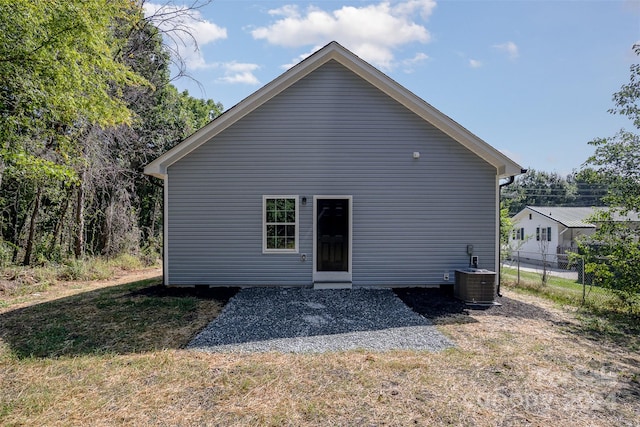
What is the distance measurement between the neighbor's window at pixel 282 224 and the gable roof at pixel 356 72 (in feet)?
6.69

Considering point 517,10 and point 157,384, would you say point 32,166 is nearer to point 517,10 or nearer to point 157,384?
point 157,384

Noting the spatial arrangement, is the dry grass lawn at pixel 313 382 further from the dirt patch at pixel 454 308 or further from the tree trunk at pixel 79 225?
the tree trunk at pixel 79 225

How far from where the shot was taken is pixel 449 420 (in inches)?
106

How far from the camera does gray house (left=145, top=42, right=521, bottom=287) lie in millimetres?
7395

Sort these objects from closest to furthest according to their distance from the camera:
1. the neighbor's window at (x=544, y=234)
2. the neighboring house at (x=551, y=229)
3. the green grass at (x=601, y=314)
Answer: the green grass at (x=601, y=314) < the neighboring house at (x=551, y=229) < the neighbor's window at (x=544, y=234)

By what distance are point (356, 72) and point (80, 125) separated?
7.60 meters

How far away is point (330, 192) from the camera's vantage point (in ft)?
24.4

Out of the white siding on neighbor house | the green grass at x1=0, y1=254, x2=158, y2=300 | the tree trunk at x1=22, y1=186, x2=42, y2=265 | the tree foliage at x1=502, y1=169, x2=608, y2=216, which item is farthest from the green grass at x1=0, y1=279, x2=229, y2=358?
the tree foliage at x1=502, y1=169, x2=608, y2=216

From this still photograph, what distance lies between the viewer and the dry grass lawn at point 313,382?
108 inches

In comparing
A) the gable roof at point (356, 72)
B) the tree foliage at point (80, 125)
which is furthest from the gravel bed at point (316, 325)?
the tree foliage at point (80, 125)

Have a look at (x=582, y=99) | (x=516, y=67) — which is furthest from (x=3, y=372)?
(x=582, y=99)

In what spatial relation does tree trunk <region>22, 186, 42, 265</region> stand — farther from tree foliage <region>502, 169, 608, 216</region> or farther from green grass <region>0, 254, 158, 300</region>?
tree foliage <region>502, 169, 608, 216</region>

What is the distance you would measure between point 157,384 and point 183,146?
5253 millimetres

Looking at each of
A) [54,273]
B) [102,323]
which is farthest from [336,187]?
[54,273]
